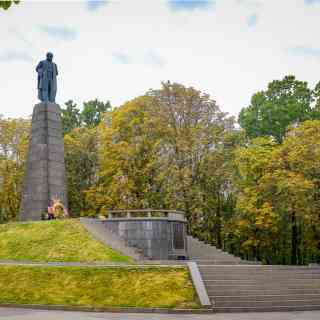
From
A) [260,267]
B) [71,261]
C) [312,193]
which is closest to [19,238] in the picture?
[71,261]

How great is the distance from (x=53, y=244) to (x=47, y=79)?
1503 centimetres

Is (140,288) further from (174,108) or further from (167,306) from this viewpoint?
(174,108)

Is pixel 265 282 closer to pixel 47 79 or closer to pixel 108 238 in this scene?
pixel 108 238

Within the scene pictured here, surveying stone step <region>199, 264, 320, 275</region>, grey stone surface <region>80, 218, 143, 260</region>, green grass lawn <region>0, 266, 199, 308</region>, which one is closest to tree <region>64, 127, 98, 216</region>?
grey stone surface <region>80, 218, 143, 260</region>

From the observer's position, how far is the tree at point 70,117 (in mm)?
72125

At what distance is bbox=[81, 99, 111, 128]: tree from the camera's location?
76188 mm

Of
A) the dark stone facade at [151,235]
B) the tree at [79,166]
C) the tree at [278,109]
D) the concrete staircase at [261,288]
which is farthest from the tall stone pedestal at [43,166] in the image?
the tree at [278,109]

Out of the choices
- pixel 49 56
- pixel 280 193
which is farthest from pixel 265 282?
pixel 49 56

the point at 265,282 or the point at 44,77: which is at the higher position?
the point at 44,77

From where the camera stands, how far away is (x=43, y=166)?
130 ft

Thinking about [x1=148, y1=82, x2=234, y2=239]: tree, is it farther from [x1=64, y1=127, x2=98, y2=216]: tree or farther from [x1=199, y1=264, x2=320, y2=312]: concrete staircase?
[x1=199, y1=264, x2=320, y2=312]: concrete staircase

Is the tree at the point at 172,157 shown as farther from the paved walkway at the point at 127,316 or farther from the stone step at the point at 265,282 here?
the paved walkway at the point at 127,316

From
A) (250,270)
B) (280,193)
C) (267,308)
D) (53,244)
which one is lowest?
(267,308)

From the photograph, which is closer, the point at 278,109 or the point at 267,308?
the point at 267,308
